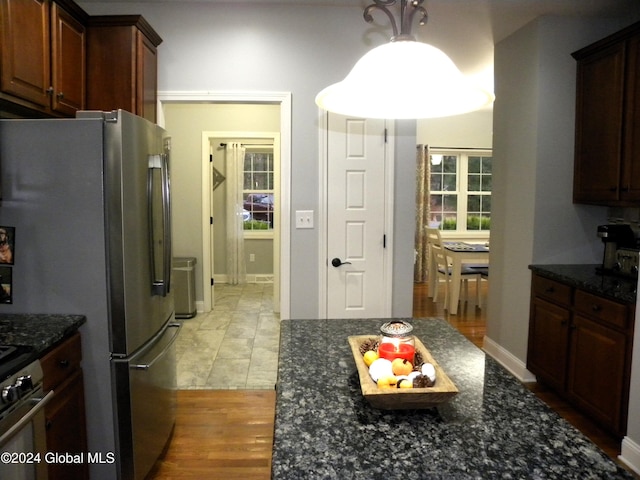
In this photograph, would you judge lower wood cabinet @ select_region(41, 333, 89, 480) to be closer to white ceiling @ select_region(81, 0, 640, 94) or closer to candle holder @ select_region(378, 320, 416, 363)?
candle holder @ select_region(378, 320, 416, 363)

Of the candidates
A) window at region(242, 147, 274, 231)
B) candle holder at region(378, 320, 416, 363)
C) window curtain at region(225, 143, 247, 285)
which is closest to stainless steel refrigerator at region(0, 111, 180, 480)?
candle holder at region(378, 320, 416, 363)

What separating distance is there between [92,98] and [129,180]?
1038 mm

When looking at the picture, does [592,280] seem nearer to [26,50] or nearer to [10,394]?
[10,394]

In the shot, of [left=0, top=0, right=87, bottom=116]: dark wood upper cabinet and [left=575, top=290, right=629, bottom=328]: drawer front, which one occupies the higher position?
[left=0, top=0, right=87, bottom=116]: dark wood upper cabinet

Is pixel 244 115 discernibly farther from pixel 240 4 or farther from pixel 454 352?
pixel 454 352

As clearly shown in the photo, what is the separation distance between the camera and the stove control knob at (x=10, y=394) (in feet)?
4.59

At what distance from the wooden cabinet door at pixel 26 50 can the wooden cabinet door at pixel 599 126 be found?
127 inches

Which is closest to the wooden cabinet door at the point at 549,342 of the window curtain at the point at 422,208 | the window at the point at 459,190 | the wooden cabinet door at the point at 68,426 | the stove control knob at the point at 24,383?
the wooden cabinet door at the point at 68,426

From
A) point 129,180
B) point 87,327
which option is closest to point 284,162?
point 129,180

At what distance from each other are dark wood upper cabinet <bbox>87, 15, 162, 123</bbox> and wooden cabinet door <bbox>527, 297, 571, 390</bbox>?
2.91 meters

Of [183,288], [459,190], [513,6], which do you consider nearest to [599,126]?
[513,6]

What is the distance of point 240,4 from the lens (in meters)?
3.03

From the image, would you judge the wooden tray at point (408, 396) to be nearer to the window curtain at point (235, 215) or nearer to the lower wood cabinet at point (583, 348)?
the lower wood cabinet at point (583, 348)

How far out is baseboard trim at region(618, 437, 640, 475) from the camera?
2.22 metres
